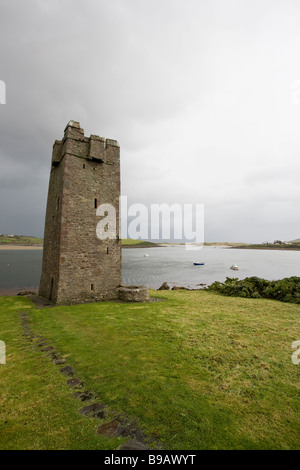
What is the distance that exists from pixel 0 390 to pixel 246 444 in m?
5.36

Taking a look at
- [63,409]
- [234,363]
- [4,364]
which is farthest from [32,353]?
[234,363]

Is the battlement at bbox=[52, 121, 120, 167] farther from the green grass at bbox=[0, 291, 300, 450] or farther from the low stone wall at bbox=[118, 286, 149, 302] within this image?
the green grass at bbox=[0, 291, 300, 450]

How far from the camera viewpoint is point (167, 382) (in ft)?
17.6

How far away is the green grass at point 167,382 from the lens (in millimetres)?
3828

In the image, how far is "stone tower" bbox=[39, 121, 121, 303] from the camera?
14.7 m

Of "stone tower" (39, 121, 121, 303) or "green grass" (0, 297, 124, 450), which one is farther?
"stone tower" (39, 121, 121, 303)

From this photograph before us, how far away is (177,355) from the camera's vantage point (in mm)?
6867

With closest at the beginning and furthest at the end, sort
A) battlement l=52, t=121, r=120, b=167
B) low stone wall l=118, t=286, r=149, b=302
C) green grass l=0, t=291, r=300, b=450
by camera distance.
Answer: green grass l=0, t=291, r=300, b=450 → battlement l=52, t=121, r=120, b=167 → low stone wall l=118, t=286, r=149, b=302

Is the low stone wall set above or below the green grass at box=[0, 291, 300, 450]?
below

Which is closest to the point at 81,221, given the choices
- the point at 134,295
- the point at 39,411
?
the point at 134,295

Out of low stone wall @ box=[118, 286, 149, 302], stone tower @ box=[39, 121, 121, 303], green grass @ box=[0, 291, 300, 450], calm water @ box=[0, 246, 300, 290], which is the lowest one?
calm water @ box=[0, 246, 300, 290]

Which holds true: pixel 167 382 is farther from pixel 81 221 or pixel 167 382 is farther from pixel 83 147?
pixel 83 147

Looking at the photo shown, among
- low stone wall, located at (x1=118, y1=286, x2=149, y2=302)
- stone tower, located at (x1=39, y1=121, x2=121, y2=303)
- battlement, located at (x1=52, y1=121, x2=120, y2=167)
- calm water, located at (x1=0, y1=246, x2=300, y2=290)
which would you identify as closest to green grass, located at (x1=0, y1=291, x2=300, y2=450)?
stone tower, located at (x1=39, y1=121, x2=121, y2=303)

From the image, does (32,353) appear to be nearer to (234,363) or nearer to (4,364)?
(4,364)
